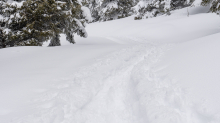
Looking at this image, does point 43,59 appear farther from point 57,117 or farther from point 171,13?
point 171,13

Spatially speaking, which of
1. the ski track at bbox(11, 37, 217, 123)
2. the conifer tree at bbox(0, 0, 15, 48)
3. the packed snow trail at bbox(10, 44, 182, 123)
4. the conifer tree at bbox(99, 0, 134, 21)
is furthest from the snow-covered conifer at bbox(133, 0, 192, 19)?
the ski track at bbox(11, 37, 217, 123)

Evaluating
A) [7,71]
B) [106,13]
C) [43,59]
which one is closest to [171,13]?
[106,13]

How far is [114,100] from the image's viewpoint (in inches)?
158

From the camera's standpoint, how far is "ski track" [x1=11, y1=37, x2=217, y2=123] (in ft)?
10.6

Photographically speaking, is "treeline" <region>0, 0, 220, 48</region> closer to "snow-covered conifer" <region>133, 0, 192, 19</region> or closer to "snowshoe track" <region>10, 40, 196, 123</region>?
"snowshoe track" <region>10, 40, 196, 123</region>

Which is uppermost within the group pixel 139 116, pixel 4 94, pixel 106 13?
pixel 106 13

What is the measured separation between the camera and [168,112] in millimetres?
3107

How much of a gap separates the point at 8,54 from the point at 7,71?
2.38 m

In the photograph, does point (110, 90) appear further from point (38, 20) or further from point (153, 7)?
point (153, 7)

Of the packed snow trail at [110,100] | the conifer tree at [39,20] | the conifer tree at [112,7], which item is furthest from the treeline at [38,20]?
the conifer tree at [112,7]

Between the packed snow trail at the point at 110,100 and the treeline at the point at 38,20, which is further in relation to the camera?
the treeline at the point at 38,20

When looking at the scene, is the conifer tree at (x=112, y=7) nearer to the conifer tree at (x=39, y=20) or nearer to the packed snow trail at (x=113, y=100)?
the conifer tree at (x=39, y=20)

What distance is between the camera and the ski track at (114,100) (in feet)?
10.6

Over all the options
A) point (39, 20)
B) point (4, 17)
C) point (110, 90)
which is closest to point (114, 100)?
point (110, 90)
